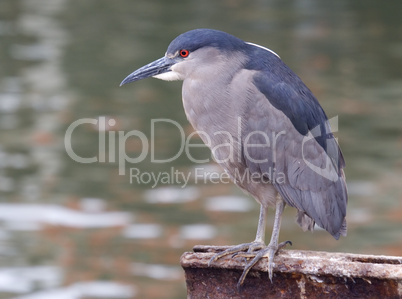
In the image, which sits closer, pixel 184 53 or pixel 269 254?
pixel 269 254

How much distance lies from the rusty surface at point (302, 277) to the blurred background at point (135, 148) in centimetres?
387

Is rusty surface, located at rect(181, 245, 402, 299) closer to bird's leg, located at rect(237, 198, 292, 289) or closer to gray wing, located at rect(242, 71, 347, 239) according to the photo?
bird's leg, located at rect(237, 198, 292, 289)

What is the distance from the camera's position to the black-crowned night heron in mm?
4422

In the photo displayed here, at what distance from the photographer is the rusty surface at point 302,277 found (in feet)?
11.3

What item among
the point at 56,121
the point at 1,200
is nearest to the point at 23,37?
the point at 56,121

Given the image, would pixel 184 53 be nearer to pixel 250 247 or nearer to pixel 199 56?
pixel 199 56

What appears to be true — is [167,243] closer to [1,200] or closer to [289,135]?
[1,200]

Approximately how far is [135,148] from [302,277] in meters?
7.44

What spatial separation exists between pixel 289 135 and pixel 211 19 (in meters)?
13.9

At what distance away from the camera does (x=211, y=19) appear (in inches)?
711

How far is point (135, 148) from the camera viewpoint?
10922 millimetres

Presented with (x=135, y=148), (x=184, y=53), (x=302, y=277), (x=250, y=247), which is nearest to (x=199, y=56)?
(x=184, y=53)

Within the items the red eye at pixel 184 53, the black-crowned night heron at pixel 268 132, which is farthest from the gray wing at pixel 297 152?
the red eye at pixel 184 53

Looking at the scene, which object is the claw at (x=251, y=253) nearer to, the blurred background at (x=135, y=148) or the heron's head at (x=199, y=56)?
the heron's head at (x=199, y=56)
